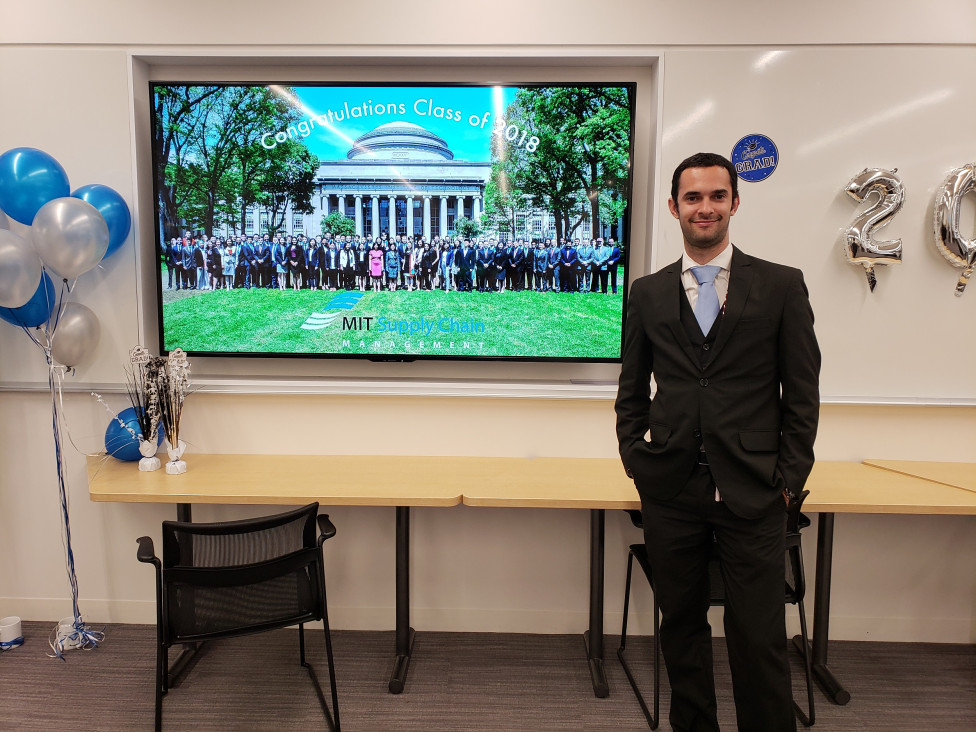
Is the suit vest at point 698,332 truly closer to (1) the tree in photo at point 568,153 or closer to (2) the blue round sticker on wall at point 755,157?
(1) the tree in photo at point 568,153

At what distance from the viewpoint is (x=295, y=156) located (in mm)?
2971

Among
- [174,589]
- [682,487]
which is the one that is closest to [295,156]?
[174,589]

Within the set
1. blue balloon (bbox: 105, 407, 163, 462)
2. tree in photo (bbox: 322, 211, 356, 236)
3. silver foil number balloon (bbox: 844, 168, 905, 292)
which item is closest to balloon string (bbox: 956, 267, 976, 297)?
silver foil number balloon (bbox: 844, 168, 905, 292)

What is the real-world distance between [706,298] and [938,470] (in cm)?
174

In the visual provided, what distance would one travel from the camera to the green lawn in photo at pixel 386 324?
3.03m

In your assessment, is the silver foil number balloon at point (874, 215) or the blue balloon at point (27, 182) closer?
the blue balloon at point (27, 182)

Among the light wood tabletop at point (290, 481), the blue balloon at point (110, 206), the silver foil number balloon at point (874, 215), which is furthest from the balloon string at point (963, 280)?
the blue balloon at point (110, 206)

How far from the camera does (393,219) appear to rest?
9.80 feet

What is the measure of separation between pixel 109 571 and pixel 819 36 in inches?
170

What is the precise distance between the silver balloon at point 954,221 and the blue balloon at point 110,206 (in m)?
3.77

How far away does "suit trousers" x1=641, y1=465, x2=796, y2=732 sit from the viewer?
2031mm

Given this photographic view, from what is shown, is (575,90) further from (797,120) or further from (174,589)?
(174,589)

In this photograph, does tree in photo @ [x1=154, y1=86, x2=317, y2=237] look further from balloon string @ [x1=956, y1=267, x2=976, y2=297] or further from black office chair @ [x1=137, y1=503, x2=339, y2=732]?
balloon string @ [x1=956, y1=267, x2=976, y2=297]

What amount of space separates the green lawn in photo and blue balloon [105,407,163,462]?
0.40 m
